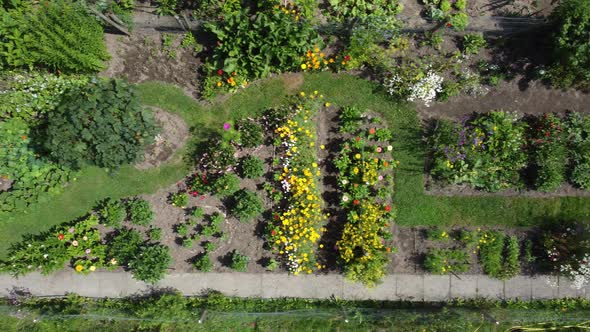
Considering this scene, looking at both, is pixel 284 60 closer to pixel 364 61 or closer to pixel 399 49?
pixel 364 61

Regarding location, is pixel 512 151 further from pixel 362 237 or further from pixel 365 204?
pixel 362 237

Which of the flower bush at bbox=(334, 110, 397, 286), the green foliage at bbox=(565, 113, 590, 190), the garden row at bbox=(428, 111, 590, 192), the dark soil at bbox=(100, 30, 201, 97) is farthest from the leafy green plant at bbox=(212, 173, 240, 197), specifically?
the green foliage at bbox=(565, 113, 590, 190)

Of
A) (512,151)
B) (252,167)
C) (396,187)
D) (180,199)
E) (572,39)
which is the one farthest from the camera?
(396,187)

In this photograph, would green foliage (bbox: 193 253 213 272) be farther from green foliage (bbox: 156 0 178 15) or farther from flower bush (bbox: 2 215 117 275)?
green foliage (bbox: 156 0 178 15)

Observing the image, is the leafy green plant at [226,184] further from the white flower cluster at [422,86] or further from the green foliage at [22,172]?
the white flower cluster at [422,86]

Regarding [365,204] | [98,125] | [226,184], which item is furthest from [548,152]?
[98,125]

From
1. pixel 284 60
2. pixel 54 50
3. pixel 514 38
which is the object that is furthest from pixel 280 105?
pixel 514 38
